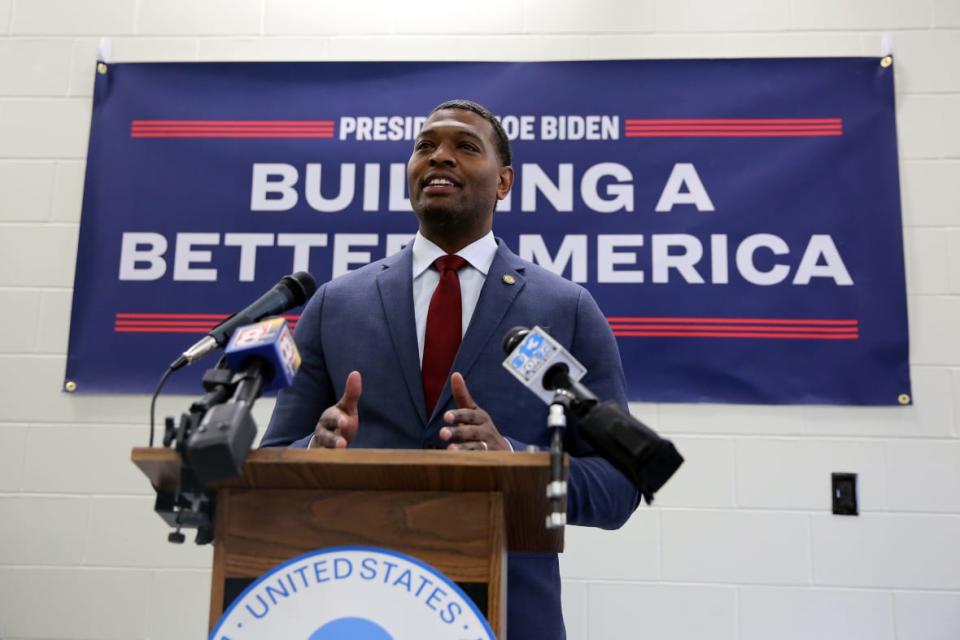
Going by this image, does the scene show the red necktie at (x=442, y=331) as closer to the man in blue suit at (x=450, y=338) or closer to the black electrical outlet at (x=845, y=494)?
the man in blue suit at (x=450, y=338)

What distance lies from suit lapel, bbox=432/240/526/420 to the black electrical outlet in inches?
58.1

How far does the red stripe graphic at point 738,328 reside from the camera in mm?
2951

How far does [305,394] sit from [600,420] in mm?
801

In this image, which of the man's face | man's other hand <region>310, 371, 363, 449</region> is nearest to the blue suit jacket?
the man's face

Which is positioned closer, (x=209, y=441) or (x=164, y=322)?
(x=209, y=441)

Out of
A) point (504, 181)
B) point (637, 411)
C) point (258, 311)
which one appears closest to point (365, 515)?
point (258, 311)

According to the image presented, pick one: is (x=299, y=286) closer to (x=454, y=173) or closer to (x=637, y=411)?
(x=454, y=173)

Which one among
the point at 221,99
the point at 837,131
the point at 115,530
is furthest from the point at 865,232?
the point at 115,530

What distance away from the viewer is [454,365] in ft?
5.54

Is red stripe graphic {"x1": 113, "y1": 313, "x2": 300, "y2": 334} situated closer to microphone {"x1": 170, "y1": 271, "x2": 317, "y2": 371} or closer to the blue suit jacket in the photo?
the blue suit jacket

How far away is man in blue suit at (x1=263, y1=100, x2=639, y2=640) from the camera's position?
157 cm

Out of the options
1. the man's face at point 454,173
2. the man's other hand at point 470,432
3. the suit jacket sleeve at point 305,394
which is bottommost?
the man's other hand at point 470,432

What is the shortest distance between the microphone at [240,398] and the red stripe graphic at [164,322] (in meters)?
1.93

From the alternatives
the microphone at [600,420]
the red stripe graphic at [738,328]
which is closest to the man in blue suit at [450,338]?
the microphone at [600,420]
